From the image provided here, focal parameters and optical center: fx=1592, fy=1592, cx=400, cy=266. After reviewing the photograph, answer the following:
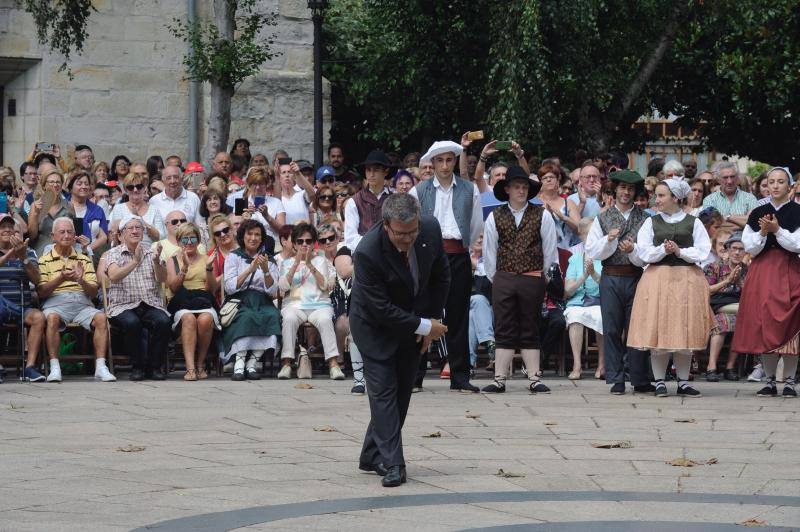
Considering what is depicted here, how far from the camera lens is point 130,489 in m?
8.55

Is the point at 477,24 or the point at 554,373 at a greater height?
the point at 477,24

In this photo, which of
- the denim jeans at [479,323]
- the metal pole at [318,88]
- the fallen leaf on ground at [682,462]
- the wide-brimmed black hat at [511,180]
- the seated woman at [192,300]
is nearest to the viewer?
the fallen leaf on ground at [682,462]

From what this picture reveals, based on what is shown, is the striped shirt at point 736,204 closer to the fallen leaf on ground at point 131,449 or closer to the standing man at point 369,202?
the standing man at point 369,202

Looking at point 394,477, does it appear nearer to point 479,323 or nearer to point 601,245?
point 601,245

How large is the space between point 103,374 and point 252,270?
1689mm

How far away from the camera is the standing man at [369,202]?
1420cm

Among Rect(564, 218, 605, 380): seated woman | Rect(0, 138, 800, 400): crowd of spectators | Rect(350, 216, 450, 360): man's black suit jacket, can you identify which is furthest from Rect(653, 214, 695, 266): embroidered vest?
Rect(350, 216, 450, 360): man's black suit jacket

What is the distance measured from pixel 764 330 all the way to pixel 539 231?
2.09 metres

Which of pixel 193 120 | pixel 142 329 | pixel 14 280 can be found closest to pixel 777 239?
pixel 142 329

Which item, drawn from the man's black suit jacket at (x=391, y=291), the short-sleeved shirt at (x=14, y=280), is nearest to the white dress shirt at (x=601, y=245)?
the man's black suit jacket at (x=391, y=291)

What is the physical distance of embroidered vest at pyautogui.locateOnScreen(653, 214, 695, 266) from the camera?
1319 cm

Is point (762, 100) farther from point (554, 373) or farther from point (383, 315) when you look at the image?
point (383, 315)

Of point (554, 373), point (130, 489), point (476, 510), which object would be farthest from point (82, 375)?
point (476, 510)

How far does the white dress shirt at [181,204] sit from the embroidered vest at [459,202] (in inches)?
152
